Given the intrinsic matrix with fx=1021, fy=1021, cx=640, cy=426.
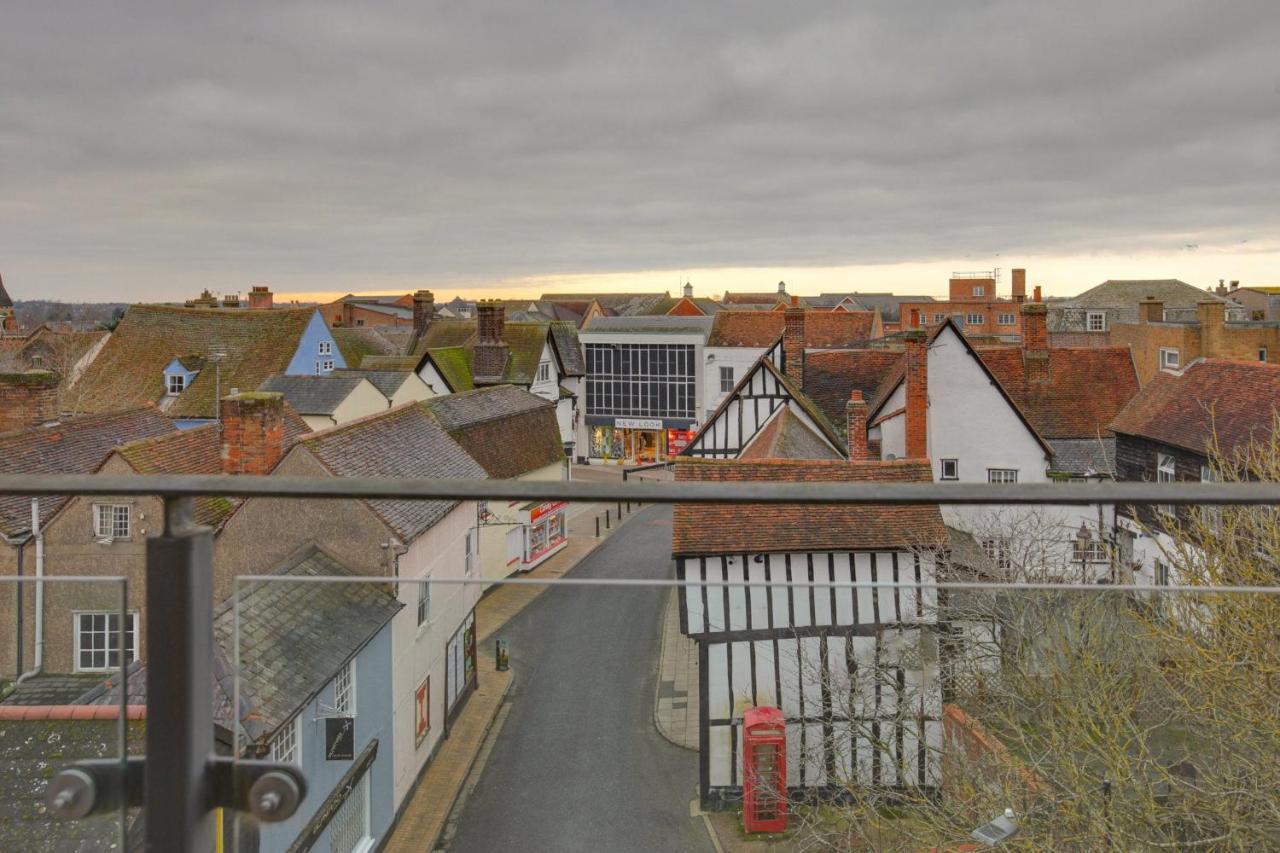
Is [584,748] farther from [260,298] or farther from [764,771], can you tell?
[260,298]

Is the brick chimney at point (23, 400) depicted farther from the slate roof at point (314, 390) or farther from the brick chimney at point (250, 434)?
the slate roof at point (314, 390)

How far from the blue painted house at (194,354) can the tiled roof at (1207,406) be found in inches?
996

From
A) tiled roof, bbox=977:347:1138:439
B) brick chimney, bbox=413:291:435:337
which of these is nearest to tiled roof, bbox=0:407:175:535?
tiled roof, bbox=977:347:1138:439

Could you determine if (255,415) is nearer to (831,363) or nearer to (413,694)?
(413,694)

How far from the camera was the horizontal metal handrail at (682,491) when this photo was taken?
2014 mm

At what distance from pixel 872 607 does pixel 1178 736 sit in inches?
66.7

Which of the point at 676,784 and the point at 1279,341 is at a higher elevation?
the point at 1279,341

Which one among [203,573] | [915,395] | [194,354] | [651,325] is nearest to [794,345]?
[915,395]

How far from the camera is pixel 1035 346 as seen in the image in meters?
27.6

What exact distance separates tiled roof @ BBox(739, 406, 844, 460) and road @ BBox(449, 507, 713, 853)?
1606 centimetres

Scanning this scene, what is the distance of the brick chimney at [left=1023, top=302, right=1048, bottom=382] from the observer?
27078mm

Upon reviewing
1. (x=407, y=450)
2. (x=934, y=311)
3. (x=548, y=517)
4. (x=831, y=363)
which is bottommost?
(x=548, y=517)

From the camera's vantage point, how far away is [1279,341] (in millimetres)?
37438

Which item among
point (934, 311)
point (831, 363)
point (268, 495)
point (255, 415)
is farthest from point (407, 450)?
point (934, 311)
